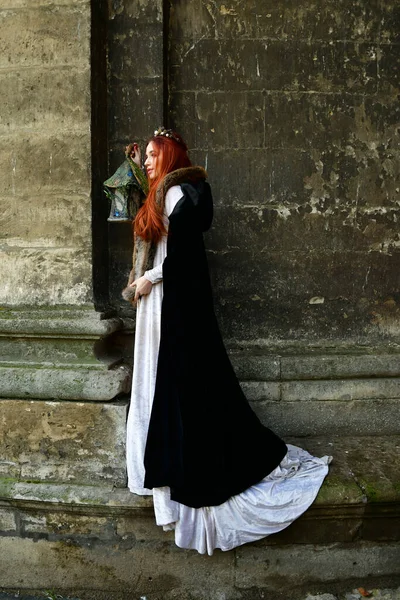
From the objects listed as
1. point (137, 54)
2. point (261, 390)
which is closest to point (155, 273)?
point (261, 390)

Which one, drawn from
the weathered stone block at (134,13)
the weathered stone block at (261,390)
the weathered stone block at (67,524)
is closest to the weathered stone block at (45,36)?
the weathered stone block at (134,13)

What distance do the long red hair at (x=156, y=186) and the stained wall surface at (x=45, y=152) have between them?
495 millimetres

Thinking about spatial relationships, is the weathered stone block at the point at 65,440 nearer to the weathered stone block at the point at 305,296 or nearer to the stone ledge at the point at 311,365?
the stone ledge at the point at 311,365

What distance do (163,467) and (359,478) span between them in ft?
3.58

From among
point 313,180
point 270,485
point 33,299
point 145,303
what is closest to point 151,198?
point 145,303

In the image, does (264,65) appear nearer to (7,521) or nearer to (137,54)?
(137,54)

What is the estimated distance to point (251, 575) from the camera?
3.27 meters

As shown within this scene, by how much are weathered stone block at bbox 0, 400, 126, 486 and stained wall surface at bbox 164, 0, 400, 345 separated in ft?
3.43

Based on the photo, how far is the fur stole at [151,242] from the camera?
3.06m

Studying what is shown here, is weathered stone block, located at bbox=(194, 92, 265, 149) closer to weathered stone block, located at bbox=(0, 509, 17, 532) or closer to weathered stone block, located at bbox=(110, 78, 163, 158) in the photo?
weathered stone block, located at bbox=(110, 78, 163, 158)

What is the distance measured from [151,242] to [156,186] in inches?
11.9

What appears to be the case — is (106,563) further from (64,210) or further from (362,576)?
(64,210)

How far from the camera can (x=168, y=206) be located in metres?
3.09

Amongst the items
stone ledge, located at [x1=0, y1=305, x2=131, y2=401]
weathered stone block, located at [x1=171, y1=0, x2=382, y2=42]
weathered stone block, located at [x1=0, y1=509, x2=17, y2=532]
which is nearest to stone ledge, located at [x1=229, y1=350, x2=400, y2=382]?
stone ledge, located at [x1=0, y1=305, x2=131, y2=401]
